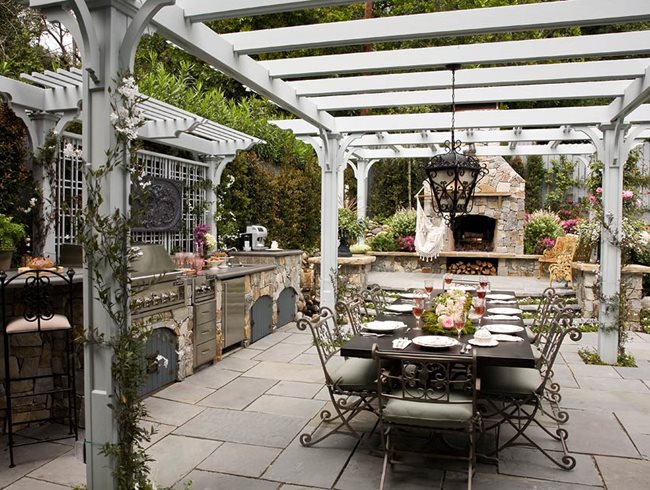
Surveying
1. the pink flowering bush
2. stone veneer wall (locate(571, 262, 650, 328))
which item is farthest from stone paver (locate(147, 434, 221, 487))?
the pink flowering bush

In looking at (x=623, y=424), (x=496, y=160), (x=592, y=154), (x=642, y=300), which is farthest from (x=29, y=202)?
(x=496, y=160)

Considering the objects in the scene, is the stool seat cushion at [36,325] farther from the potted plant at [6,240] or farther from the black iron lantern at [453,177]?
the black iron lantern at [453,177]

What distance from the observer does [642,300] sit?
8188mm

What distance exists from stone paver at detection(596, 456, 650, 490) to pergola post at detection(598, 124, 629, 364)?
2700 mm

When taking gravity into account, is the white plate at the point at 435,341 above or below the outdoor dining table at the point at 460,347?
above

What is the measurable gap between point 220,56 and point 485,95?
Result: 9.10 feet

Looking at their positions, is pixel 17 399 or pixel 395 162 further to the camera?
pixel 395 162

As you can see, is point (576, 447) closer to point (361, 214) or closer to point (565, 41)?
point (565, 41)

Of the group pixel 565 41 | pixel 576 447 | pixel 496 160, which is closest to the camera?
pixel 576 447

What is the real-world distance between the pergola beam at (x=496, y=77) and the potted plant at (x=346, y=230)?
3.94m

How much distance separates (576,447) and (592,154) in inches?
228

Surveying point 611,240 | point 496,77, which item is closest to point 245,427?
point 496,77

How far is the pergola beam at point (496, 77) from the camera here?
14.3ft

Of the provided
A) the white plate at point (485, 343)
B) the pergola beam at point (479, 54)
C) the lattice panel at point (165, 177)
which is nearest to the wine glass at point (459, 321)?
the white plate at point (485, 343)
